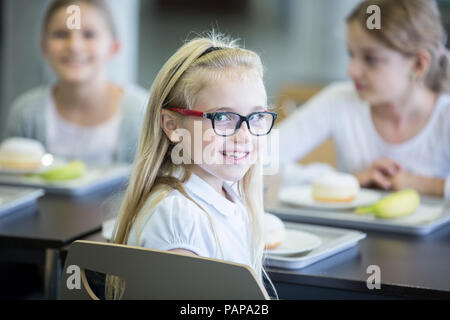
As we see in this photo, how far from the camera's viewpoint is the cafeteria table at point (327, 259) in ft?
4.18

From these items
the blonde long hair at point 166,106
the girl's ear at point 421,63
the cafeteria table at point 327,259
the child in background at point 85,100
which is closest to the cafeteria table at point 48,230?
the cafeteria table at point 327,259

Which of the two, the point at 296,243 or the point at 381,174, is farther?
the point at 381,174

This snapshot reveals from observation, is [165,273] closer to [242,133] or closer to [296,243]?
[242,133]

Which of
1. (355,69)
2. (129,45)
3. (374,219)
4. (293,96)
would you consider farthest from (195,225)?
A: (129,45)

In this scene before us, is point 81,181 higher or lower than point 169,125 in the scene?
lower

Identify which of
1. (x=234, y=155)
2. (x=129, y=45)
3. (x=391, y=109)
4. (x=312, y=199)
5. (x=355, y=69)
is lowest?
(x=312, y=199)

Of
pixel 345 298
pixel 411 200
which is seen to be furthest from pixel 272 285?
pixel 411 200

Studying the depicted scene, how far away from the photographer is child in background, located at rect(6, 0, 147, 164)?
2490mm

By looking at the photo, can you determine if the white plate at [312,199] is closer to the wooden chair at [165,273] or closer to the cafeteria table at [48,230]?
the cafeteria table at [48,230]

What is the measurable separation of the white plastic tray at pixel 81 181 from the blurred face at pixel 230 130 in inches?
→ 27.3

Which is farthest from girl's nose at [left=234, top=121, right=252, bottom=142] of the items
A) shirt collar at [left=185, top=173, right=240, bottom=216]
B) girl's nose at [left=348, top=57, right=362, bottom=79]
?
girl's nose at [left=348, top=57, right=362, bottom=79]

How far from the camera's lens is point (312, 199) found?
1.88 metres

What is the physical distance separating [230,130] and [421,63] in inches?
44.6
